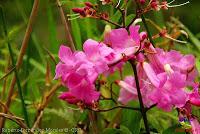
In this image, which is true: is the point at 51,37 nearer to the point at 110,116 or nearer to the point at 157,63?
the point at 110,116

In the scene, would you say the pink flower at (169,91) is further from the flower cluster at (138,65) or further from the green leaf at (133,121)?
the green leaf at (133,121)

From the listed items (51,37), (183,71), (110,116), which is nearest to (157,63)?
(183,71)

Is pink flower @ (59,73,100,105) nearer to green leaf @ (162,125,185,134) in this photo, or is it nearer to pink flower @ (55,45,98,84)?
pink flower @ (55,45,98,84)

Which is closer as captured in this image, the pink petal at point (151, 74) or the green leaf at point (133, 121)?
the pink petal at point (151, 74)

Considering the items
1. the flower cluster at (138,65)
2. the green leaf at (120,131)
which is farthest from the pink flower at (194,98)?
the green leaf at (120,131)

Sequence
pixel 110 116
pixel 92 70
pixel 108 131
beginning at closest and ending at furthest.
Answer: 1. pixel 92 70
2. pixel 108 131
3. pixel 110 116

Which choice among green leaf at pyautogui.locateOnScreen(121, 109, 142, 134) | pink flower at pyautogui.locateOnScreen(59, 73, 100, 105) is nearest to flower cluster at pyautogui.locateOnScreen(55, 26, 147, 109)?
pink flower at pyautogui.locateOnScreen(59, 73, 100, 105)

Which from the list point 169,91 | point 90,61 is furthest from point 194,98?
point 90,61

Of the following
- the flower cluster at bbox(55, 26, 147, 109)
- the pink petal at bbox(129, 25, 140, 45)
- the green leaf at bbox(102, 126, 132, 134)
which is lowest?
the green leaf at bbox(102, 126, 132, 134)
